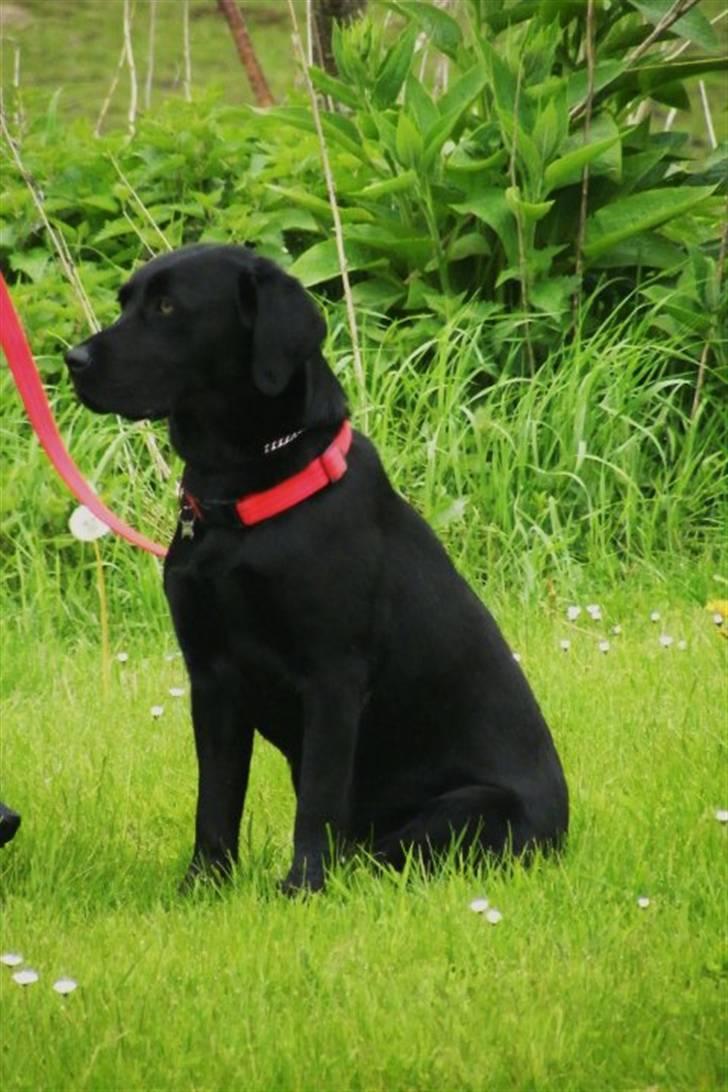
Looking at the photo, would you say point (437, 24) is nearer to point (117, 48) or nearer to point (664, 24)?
point (664, 24)

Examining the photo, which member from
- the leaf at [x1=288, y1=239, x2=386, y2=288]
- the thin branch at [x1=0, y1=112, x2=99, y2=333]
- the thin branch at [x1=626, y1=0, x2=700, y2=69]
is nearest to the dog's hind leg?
the thin branch at [x1=0, y1=112, x2=99, y2=333]

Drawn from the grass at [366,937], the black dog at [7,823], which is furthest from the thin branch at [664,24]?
the black dog at [7,823]

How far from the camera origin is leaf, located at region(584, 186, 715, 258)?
6.15 m

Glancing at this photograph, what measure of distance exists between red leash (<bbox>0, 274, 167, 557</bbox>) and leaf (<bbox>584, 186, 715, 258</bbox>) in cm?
260

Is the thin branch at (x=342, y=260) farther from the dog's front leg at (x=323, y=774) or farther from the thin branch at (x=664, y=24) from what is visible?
the dog's front leg at (x=323, y=774)

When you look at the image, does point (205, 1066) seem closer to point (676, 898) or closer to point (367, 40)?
point (676, 898)

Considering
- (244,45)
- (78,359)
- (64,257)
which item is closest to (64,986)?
(78,359)

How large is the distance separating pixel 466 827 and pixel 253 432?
784 mm

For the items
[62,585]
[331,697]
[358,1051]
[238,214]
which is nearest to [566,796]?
[331,697]

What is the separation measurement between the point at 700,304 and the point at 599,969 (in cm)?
345

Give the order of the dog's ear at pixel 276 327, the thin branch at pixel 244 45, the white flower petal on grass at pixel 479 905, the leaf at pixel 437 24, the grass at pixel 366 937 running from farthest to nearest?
the thin branch at pixel 244 45, the leaf at pixel 437 24, the dog's ear at pixel 276 327, the white flower petal on grass at pixel 479 905, the grass at pixel 366 937

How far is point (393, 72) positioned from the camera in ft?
21.4

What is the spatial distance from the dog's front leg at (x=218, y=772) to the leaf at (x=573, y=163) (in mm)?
2904

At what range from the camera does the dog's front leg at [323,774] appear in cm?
341
